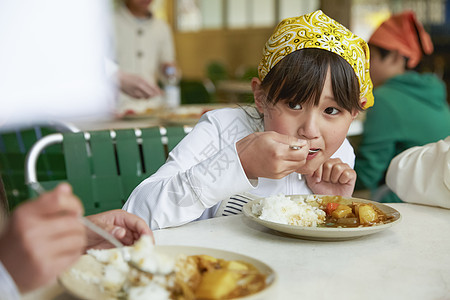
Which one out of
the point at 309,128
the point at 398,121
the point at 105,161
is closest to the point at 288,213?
the point at 309,128

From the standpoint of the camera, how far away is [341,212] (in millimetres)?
942

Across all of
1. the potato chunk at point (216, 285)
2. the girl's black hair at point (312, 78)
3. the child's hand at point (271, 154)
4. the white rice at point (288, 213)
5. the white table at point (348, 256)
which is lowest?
the white table at point (348, 256)

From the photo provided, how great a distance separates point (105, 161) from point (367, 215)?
2.52 ft

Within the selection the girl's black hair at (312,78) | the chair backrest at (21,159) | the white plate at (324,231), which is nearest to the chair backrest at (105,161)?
the chair backrest at (21,159)

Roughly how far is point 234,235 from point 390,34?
191 centimetres

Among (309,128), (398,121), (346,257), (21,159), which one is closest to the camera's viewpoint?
(346,257)

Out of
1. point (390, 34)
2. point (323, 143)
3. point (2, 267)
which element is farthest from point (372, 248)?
point (390, 34)

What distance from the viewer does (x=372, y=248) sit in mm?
838

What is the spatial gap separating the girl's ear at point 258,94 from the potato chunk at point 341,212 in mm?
335

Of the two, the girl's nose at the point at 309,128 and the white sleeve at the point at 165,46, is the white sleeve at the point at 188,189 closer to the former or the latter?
the girl's nose at the point at 309,128

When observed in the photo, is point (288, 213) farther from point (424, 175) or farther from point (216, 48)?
point (216, 48)

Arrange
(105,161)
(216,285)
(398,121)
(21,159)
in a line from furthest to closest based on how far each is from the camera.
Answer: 1. (398,121)
2. (21,159)
3. (105,161)
4. (216,285)

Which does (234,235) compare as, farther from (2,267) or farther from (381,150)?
(381,150)

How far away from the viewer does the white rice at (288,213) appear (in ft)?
2.95
